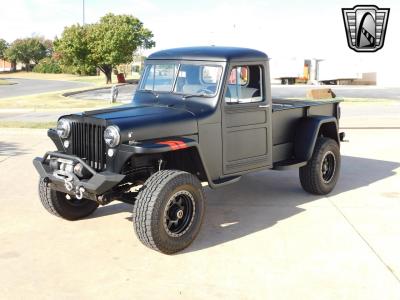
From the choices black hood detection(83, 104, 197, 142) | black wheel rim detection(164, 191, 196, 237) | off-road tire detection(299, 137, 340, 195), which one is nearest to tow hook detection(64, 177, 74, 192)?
black hood detection(83, 104, 197, 142)

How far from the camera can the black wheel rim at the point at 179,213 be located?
4.27m

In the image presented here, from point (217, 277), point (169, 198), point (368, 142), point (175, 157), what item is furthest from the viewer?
point (368, 142)

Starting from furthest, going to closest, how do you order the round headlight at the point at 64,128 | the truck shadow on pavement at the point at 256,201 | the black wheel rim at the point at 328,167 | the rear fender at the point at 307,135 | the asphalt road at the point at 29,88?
the asphalt road at the point at 29,88
the black wheel rim at the point at 328,167
the rear fender at the point at 307,135
the truck shadow on pavement at the point at 256,201
the round headlight at the point at 64,128

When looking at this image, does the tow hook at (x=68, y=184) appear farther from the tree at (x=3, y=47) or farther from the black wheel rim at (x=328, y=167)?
the tree at (x=3, y=47)

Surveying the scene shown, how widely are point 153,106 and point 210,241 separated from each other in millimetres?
1566

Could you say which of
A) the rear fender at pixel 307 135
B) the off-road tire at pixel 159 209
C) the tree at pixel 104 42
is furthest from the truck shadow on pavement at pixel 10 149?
the tree at pixel 104 42

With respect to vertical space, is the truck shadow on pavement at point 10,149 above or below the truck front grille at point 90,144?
below

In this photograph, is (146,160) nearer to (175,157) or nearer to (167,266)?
(175,157)

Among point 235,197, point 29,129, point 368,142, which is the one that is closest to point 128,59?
point 29,129

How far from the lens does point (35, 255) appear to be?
426 cm

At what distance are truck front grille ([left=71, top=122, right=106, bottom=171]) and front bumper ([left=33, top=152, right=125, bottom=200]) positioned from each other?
0.16 metres

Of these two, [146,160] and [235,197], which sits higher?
[146,160]

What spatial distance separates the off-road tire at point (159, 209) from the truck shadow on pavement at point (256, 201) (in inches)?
10.4

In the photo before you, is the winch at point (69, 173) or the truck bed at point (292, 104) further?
the truck bed at point (292, 104)
